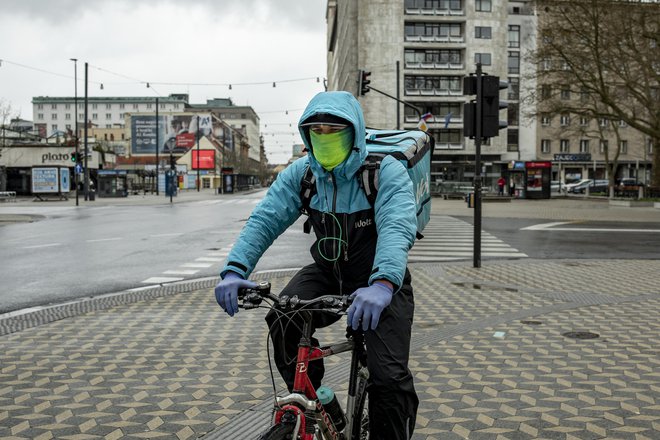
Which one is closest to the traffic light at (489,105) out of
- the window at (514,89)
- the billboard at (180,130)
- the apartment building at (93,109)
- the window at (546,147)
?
the window at (514,89)

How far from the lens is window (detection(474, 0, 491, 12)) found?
2596 inches

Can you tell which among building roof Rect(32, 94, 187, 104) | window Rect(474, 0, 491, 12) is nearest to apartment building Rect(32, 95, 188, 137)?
building roof Rect(32, 94, 187, 104)

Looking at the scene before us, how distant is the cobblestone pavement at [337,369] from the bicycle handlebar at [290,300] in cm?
154

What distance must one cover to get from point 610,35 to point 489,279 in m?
24.4

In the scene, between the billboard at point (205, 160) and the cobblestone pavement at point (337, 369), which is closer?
the cobblestone pavement at point (337, 369)

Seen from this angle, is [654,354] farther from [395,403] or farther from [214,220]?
[214,220]

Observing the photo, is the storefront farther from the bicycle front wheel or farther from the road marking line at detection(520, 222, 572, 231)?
the bicycle front wheel

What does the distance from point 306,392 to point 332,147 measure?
1.01m

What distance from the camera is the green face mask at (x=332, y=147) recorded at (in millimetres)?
2752

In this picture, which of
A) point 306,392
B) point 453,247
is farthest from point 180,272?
point 306,392

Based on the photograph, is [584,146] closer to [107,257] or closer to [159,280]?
[107,257]

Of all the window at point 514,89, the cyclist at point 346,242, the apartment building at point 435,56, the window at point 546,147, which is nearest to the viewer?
the cyclist at point 346,242

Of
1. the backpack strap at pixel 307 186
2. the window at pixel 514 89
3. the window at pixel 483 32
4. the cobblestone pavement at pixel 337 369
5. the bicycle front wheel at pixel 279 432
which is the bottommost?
the cobblestone pavement at pixel 337 369

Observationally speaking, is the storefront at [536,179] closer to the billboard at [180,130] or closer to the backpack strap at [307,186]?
the backpack strap at [307,186]
